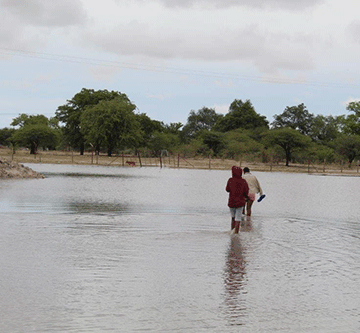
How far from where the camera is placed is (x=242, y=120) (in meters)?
124

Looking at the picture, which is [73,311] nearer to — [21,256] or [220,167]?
[21,256]

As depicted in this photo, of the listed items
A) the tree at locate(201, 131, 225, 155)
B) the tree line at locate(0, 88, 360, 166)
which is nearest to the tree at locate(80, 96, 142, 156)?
the tree line at locate(0, 88, 360, 166)

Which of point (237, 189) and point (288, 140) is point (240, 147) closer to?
point (288, 140)

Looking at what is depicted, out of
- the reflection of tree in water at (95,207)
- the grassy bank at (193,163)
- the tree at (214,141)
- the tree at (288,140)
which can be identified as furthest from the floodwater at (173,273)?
the tree at (214,141)

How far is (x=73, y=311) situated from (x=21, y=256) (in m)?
3.68

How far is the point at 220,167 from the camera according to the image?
7600 centimetres

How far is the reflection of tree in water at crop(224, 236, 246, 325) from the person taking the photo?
24.3 feet

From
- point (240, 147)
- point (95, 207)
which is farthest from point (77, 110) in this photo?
point (95, 207)

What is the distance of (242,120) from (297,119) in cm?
1153

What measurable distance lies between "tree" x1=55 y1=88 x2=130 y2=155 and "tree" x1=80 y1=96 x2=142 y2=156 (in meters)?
6.54

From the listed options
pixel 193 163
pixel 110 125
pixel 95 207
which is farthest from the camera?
pixel 110 125

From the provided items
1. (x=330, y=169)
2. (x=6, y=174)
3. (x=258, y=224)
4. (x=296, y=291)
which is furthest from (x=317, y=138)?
(x=296, y=291)

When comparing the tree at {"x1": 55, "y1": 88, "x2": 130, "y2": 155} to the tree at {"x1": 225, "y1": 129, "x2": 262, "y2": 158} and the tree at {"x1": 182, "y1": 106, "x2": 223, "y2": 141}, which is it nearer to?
the tree at {"x1": 225, "y1": 129, "x2": 262, "y2": 158}

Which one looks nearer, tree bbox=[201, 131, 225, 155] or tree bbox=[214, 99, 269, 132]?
tree bbox=[201, 131, 225, 155]
